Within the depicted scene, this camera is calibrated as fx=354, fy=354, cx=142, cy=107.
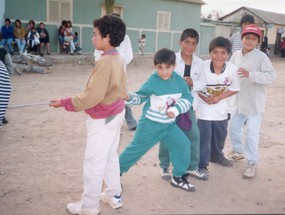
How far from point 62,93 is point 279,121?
523cm

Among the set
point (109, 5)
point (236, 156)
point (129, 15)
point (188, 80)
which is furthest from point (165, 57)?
point (129, 15)

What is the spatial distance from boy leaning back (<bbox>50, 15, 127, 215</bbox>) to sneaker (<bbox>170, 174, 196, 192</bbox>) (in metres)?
0.86

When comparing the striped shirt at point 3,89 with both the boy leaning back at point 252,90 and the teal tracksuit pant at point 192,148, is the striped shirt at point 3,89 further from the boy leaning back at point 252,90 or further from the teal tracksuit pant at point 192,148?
the boy leaning back at point 252,90

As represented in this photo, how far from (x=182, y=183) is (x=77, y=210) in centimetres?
116

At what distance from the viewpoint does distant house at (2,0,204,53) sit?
16109 mm

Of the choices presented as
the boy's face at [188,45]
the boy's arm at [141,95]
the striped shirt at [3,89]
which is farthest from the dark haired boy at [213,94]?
the striped shirt at [3,89]

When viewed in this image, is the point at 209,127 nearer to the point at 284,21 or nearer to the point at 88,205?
the point at 88,205

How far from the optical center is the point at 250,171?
13.3 feet

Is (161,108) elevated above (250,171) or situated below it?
above

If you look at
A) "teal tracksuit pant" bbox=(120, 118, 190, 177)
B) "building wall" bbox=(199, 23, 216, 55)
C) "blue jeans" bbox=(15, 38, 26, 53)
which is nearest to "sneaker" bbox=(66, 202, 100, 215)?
"teal tracksuit pant" bbox=(120, 118, 190, 177)

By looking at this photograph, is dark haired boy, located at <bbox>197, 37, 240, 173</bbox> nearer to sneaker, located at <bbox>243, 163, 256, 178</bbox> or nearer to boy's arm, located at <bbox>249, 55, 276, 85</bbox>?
boy's arm, located at <bbox>249, 55, 276, 85</bbox>

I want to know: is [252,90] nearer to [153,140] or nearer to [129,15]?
[153,140]

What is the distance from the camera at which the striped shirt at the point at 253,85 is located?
3.98m

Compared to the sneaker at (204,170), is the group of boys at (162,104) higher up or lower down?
higher up
